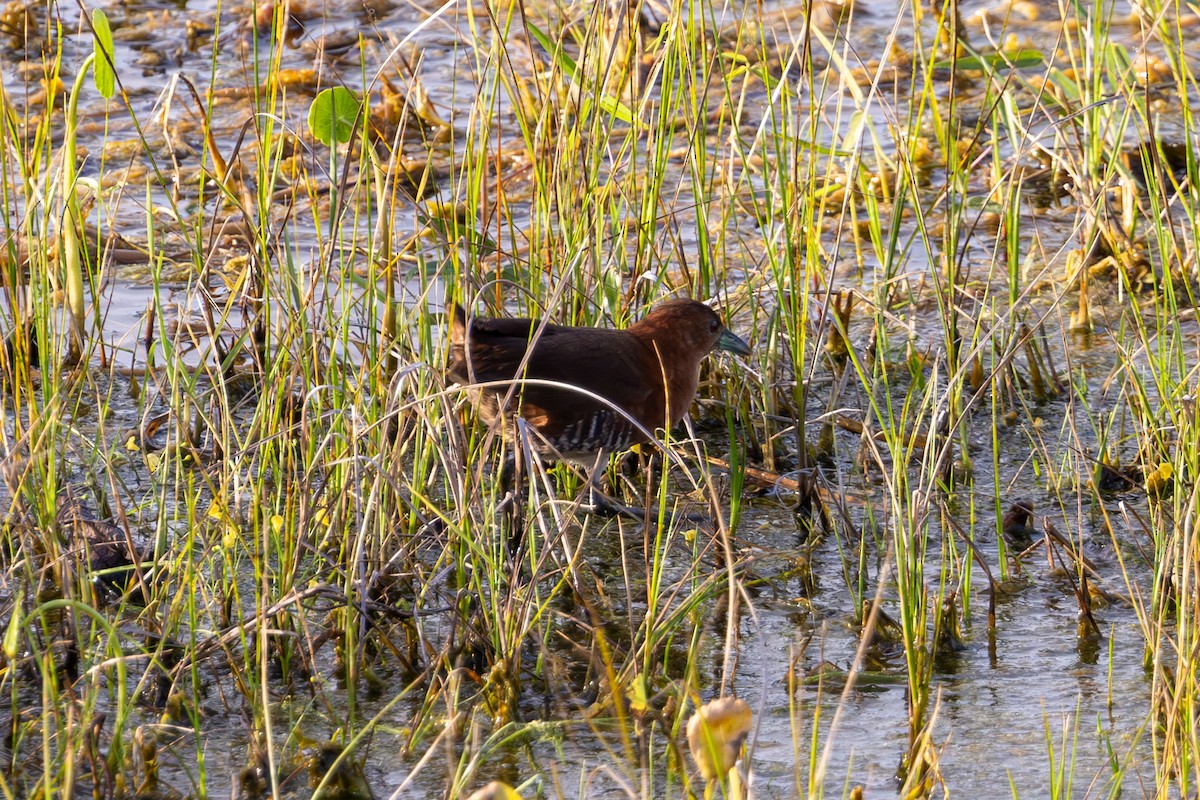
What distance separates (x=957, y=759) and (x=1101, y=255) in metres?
2.80

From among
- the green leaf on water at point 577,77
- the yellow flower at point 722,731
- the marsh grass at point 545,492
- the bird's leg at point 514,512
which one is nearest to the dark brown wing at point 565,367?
the marsh grass at point 545,492

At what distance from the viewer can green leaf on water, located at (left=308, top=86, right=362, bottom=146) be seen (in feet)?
12.8

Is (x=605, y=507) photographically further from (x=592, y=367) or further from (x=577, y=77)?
(x=577, y=77)

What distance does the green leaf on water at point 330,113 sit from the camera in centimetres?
389

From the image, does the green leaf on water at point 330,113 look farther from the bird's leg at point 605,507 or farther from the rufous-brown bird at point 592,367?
the bird's leg at point 605,507

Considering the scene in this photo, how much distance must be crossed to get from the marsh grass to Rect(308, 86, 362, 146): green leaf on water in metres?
0.24

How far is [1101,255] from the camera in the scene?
5176 mm

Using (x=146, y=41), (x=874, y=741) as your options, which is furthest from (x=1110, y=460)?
(x=146, y=41)

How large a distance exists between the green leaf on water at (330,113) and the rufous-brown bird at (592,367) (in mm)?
567

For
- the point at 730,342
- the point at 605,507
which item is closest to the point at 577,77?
the point at 730,342

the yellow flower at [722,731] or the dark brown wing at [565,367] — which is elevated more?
the yellow flower at [722,731]

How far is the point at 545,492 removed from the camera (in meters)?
3.82

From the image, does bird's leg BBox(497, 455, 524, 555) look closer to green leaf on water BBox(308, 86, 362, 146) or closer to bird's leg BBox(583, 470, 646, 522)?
bird's leg BBox(583, 470, 646, 522)

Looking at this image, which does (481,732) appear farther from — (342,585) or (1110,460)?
(1110,460)
